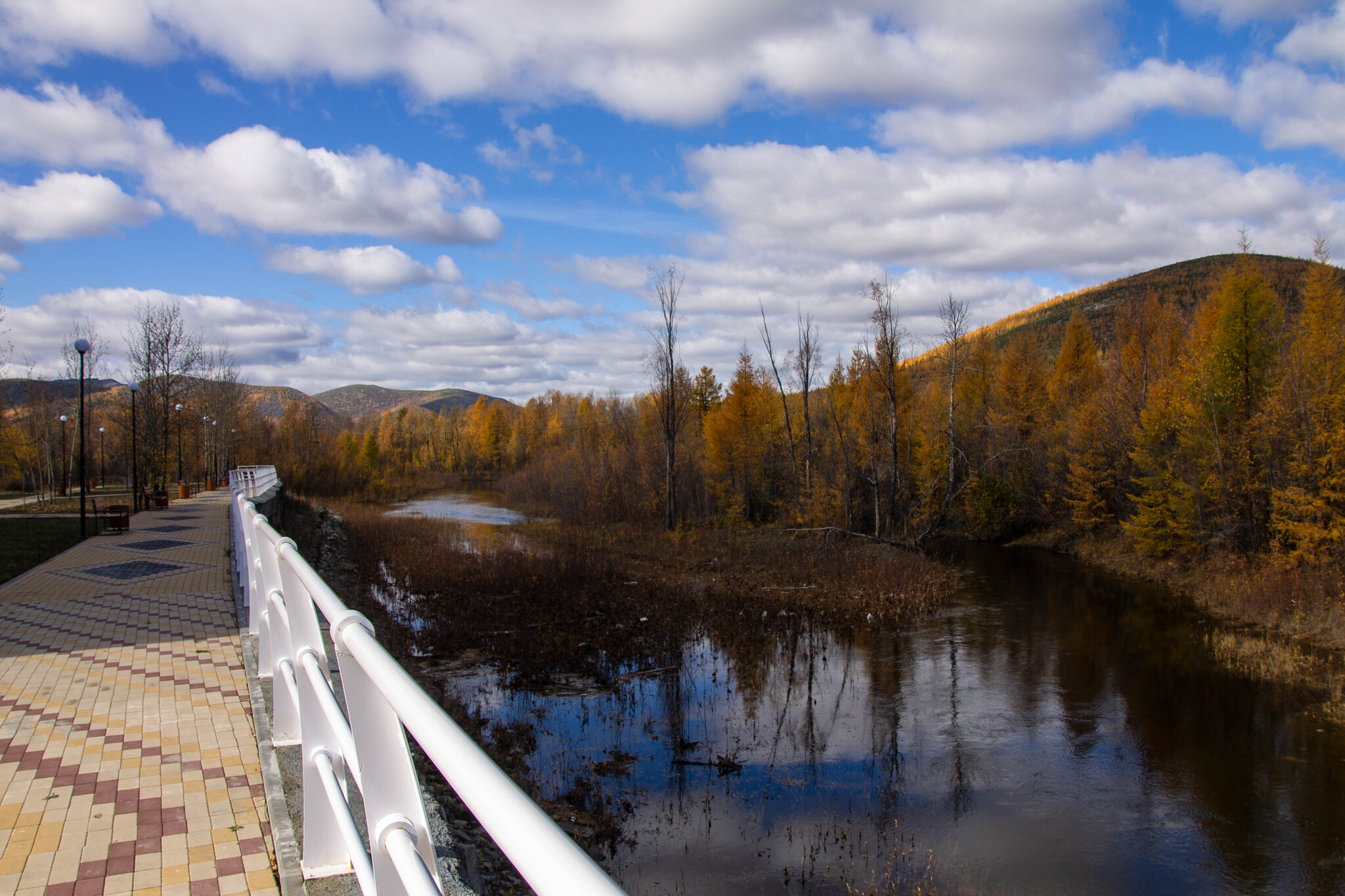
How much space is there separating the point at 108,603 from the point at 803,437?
107ft

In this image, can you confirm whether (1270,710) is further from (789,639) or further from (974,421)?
(974,421)

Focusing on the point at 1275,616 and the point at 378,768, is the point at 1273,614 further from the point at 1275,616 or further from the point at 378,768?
the point at 378,768

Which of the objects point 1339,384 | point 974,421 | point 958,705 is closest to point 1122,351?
point 974,421

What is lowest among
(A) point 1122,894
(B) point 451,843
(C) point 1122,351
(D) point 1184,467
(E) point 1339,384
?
(A) point 1122,894

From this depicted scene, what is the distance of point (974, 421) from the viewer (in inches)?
1679

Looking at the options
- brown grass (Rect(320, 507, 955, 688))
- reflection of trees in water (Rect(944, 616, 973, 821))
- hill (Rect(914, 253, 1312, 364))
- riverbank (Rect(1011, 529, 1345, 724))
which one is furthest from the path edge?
hill (Rect(914, 253, 1312, 364))

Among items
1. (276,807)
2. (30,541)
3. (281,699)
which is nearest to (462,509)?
(30,541)

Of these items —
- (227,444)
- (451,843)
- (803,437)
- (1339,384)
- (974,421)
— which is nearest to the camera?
(451,843)

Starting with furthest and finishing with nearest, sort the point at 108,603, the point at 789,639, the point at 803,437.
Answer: the point at 803,437, the point at 789,639, the point at 108,603

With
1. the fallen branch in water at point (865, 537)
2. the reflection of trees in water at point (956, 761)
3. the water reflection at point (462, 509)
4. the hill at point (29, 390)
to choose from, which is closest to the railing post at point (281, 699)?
the reflection of trees in water at point (956, 761)

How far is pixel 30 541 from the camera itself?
17141 mm

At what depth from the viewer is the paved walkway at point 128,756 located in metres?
3.33

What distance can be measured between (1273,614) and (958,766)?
41.4ft

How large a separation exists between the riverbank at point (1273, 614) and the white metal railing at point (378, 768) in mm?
15462
